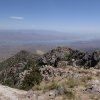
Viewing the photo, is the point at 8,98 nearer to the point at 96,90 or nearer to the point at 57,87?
the point at 57,87

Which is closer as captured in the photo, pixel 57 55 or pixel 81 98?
pixel 81 98

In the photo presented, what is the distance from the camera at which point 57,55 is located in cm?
12069

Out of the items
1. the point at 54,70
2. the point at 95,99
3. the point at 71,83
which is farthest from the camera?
the point at 54,70

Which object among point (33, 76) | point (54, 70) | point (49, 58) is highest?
point (33, 76)

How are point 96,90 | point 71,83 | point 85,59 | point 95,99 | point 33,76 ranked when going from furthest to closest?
point 85,59 < point 33,76 < point 71,83 < point 96,90 < point 95,99

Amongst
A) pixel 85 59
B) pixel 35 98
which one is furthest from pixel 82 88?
pixel 85 59

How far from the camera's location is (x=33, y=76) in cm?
2392

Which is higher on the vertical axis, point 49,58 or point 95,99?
point 95,99

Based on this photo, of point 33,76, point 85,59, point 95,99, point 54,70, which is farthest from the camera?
point 85,59

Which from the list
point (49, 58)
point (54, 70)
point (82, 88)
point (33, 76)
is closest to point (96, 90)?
point (82, 88)

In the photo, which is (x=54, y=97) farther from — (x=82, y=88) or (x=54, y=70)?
(x=54, y=70)

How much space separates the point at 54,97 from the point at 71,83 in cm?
279

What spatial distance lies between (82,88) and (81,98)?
1812 mm

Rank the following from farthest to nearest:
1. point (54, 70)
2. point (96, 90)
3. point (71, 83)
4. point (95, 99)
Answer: point (54, 70) < point (71, 83) < point (96, 90) < point (95, 99)
